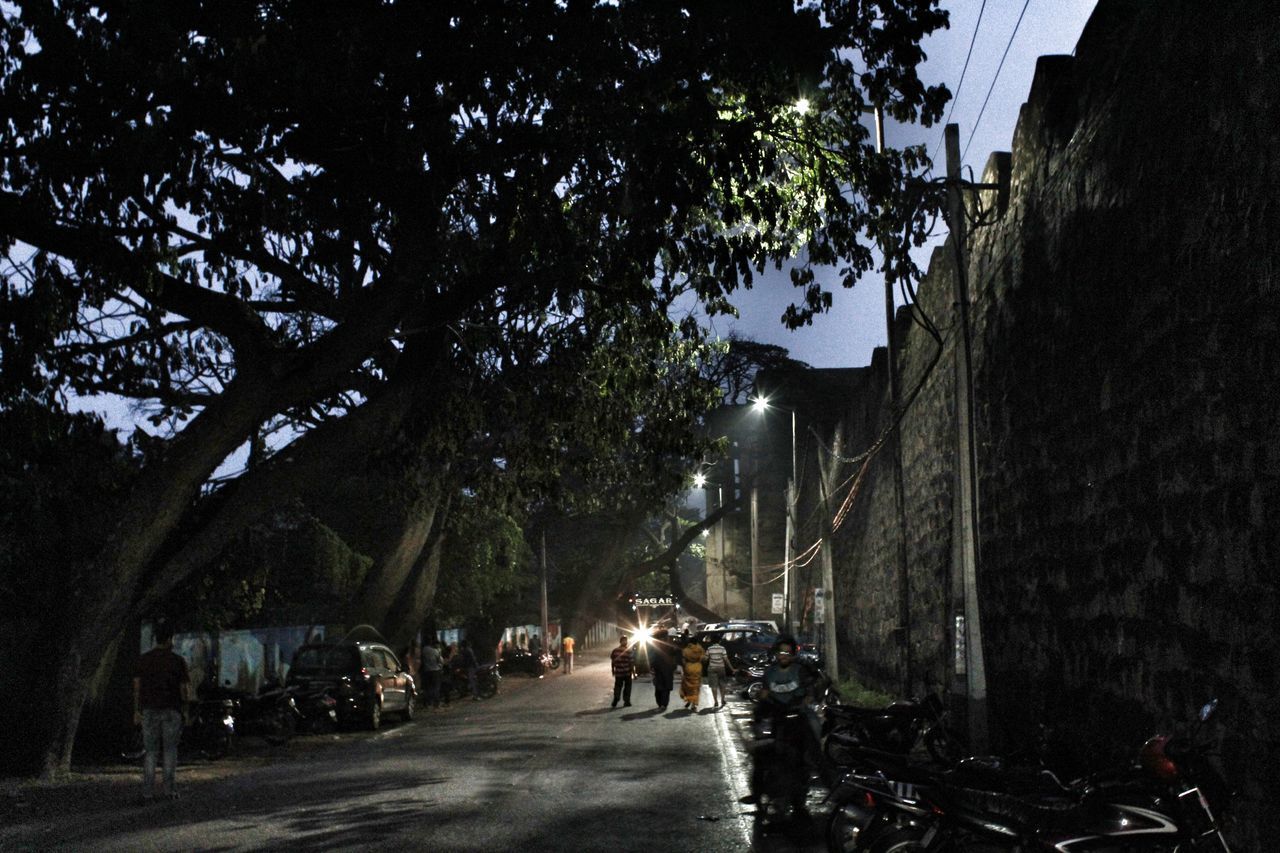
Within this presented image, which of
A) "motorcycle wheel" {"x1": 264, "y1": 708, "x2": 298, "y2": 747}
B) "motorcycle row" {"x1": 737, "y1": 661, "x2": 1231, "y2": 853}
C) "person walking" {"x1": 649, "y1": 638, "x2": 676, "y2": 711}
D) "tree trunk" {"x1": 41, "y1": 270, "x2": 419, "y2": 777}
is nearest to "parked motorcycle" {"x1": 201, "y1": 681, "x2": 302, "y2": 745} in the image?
"motorcycle wheel" {"x1": 264, "y1": 708, "x2": 298, "y2": 747}

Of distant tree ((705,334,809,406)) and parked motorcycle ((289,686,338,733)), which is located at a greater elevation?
distant tree ((705,334,809,406))

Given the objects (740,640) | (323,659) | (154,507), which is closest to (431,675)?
(323,659)

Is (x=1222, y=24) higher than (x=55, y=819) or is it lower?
higher

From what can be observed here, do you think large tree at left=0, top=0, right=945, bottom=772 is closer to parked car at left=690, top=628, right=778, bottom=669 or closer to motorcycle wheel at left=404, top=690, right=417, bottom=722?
motorcycle wheel at left=404, top=690, right=417, bottom=722

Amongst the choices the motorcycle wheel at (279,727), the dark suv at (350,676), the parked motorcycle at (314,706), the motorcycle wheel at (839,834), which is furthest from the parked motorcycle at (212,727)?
the motorcycle wheel at (839,834)

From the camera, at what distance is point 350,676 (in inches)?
889

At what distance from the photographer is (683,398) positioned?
19.4m

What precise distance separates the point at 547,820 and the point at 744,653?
977 inches

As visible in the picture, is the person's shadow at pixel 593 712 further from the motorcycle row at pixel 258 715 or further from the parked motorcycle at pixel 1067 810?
the parked motorcycle at pixel 1067 810

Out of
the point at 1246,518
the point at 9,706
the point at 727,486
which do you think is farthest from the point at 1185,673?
the point at 727,486

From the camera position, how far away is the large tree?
10.8 meters

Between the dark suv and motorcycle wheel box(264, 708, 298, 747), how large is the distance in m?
1.82

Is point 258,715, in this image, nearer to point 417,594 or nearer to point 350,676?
point 350,676

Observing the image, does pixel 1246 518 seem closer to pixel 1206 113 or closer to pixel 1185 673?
pixel 1185 673
